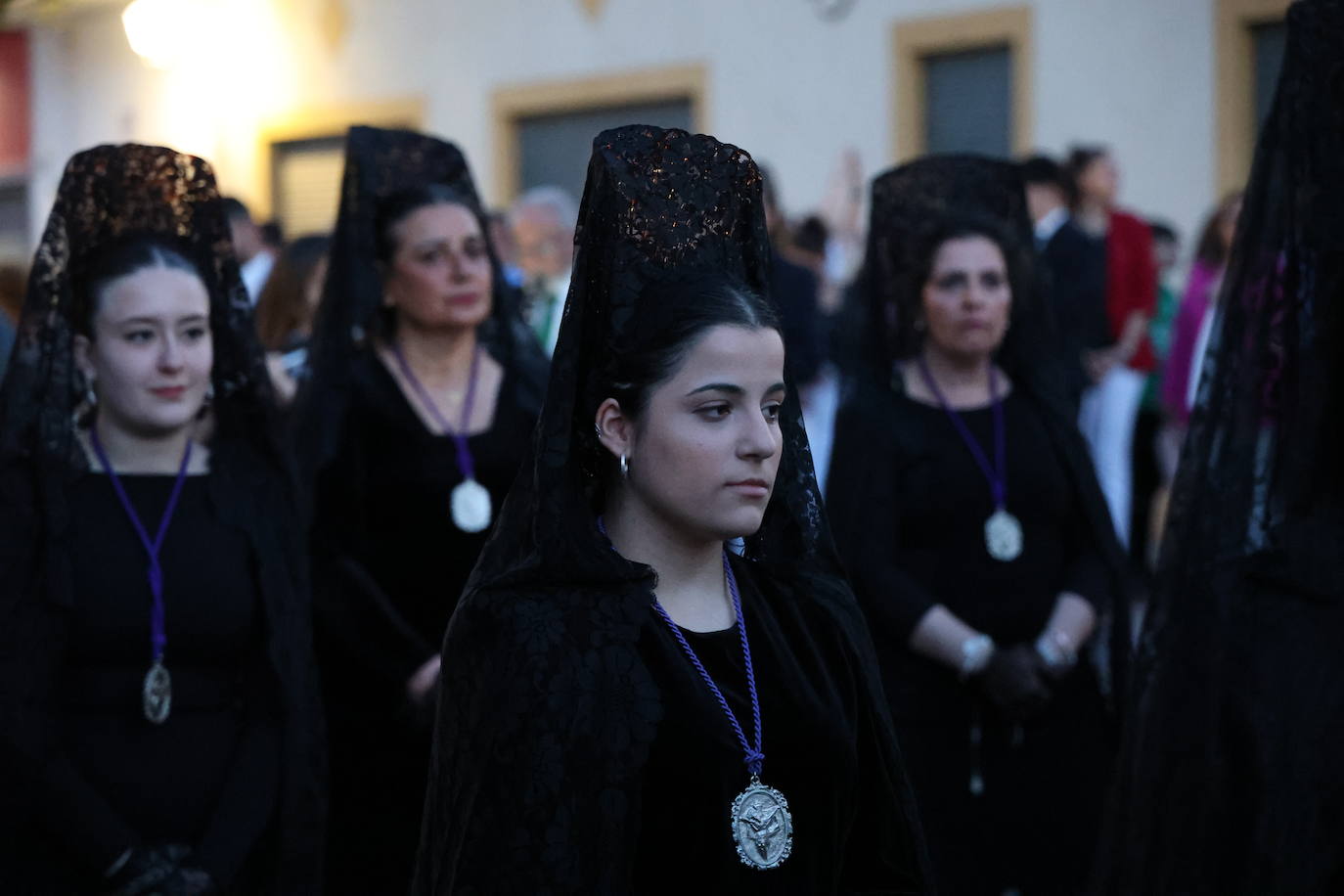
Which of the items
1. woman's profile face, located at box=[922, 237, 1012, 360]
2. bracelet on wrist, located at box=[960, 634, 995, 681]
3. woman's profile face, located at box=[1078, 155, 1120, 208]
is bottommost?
bracelet on wrist, located at box=[960, 634, 995, 681]

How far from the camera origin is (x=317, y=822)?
3.95 m

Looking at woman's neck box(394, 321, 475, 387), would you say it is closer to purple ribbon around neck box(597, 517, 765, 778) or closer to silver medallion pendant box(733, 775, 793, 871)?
purple ribbon around neck box(597, 517, 765, 778)

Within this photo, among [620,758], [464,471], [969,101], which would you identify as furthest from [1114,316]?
[620,758]

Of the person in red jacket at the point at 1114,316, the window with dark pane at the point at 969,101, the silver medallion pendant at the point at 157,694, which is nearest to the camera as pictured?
the silver medallion pendant at the point at 157,694

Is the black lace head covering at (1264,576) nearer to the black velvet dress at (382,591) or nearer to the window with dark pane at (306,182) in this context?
the black velvet dress at (382,591)

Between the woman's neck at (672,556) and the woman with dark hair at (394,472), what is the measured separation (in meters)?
1.94

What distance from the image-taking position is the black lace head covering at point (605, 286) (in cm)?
271

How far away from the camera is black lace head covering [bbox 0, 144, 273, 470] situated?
12.6 ft

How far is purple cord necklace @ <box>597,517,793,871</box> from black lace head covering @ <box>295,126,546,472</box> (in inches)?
89.4

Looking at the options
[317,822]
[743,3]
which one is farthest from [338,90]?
[317,822]

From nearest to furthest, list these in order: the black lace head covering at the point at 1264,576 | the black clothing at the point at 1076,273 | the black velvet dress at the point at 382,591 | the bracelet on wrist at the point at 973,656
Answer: the black lace head covering at the point at 1264,576
the bracelet on wrist at the point at 973,656
the black velvet dress at the point at 382,591
the black clothing at the point at 1076,273

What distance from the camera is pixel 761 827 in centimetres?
263

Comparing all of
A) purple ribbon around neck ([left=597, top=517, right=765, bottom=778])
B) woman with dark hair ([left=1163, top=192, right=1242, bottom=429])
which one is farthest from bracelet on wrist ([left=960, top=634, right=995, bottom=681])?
woman with dark hair ([left=1163, top=192, right=1242, bottom=429])

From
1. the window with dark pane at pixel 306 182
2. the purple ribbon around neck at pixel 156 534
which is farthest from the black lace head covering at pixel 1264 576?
the window with dark pane at pixel 306 182
